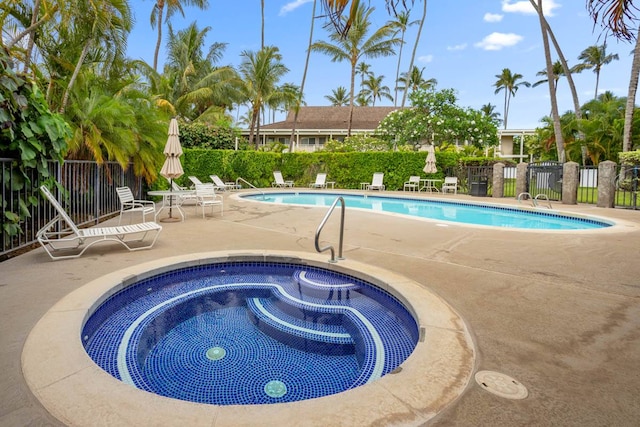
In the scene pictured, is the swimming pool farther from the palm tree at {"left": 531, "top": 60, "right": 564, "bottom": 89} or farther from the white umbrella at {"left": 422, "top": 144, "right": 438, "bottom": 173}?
the palm tree at {"left": 531, "top": 60, "right": 564, "bottom": 89}

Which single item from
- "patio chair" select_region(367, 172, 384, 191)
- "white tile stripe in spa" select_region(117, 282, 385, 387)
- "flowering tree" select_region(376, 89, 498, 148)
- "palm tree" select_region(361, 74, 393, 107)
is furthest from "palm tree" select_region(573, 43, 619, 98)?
"white tile stripe in spa" select_region(117, 282, 385, 387)

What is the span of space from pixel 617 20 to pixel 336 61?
2732 cm

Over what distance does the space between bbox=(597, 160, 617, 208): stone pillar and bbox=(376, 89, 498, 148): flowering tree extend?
10807mm

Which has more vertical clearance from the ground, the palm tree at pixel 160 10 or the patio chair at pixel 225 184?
the palm tree at pixel 160 10

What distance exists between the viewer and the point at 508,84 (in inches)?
2014

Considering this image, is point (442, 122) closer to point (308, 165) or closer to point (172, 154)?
point (308, 165)

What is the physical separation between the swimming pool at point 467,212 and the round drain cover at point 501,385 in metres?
7.36

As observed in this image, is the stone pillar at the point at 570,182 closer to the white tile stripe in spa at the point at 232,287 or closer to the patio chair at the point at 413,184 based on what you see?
the patio chair at the point at 413,184

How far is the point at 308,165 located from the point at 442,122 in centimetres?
866

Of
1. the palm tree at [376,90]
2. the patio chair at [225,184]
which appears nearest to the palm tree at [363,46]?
the patio chair at [225,184]

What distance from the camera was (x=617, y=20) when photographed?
5.06ft

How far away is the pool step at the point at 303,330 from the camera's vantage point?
127 inches

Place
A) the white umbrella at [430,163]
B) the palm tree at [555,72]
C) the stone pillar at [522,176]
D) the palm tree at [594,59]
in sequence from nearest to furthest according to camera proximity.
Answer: the stone pillar at [522,176]
the white umbrella at [430,163]
the palm tree at [555,72]
the palm tree at [594,59]

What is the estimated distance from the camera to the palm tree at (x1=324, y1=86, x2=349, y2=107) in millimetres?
56281
